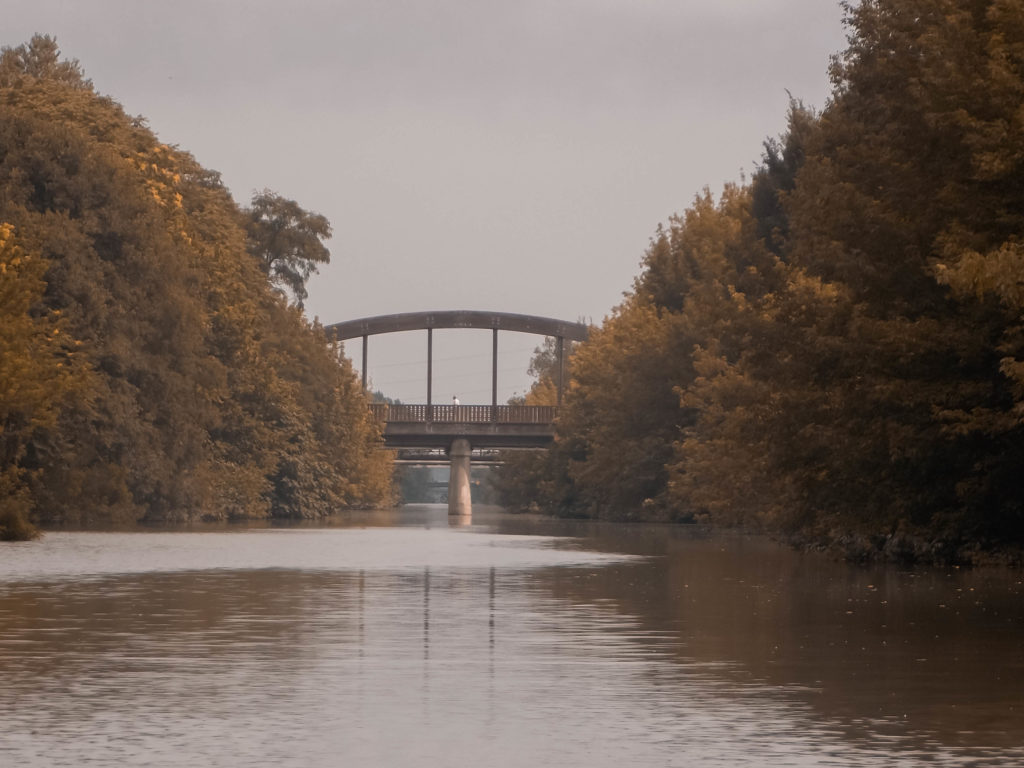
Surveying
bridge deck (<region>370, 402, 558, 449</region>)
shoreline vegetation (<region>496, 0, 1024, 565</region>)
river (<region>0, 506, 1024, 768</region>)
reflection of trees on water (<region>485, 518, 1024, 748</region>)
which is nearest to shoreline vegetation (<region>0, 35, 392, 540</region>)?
shoreline vegetation (<region>496, 0, 1024, 565</region>)

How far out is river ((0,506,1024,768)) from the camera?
40.5 ft

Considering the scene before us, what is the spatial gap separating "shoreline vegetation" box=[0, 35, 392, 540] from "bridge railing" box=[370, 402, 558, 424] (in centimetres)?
3348

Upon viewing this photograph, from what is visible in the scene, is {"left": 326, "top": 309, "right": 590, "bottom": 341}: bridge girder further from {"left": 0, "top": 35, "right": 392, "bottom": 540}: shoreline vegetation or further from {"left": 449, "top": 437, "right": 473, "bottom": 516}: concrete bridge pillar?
{"left": 0, "top": 35, "right": 392, "bottom": 540}: shoreline vegetation

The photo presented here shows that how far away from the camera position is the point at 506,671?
55.9ft

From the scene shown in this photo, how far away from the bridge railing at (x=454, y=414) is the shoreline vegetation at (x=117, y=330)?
3348cm

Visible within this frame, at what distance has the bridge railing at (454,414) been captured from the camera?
13638 centimetres

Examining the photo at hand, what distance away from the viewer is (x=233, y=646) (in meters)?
19.4

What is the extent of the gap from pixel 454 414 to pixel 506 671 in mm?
121916

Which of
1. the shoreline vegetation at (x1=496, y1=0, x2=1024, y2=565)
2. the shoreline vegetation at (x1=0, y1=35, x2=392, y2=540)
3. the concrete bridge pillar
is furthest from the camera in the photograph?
the concrete bridge pillar

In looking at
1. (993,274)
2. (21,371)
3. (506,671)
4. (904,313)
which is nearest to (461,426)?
(21,371)

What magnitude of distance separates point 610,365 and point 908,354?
223ft

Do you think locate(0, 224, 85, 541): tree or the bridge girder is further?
the bridge girder

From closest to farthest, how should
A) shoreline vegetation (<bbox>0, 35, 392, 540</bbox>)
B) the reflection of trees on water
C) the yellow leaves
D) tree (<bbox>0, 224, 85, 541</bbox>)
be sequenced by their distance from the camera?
the reflection of trees on water < the yellow leaves < tree (<bbox>0, 224, 85, 541</bbox>) < shoreline vegetation (<bbox>0, 35, 392, 540</bbox>)

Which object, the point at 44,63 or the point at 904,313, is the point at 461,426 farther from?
the point at 904,313
